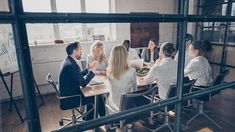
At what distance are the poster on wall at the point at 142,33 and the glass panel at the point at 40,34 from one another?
2078 millimetres

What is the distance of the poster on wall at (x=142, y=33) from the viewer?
17.0ft

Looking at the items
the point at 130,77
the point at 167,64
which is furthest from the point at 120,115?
the point at 167,64

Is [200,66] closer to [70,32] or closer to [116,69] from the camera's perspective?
[116,69]

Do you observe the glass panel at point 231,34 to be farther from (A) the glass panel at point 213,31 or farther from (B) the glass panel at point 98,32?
(B) the glass panel at point 98,32

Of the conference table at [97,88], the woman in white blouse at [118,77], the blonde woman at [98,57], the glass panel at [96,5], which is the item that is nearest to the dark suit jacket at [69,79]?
the conference table at [97,88]

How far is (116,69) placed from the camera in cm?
230

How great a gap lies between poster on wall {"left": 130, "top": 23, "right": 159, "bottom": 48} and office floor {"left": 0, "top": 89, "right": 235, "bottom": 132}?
2365 mm

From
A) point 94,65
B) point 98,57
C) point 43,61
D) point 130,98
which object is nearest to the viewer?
point 130,98

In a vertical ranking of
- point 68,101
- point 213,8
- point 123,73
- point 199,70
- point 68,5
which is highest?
point 68,5

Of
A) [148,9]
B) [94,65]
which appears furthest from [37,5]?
[148,9]

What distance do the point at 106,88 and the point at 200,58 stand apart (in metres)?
1.52

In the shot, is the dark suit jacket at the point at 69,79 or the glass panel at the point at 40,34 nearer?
the dark suit jacket at the point at 69,79

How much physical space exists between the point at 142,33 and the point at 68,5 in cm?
208

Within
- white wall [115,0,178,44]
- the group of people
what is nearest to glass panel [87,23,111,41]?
white wall [115,0,178,44]
